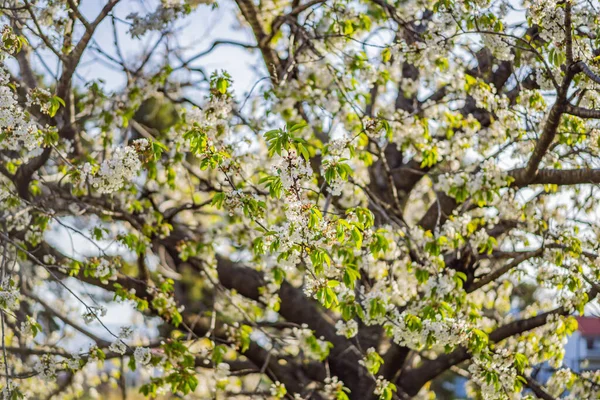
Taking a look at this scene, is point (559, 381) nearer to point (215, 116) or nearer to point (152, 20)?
point (215, 116)

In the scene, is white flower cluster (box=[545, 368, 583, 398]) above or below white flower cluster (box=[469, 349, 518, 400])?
above

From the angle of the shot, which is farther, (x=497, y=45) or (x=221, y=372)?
(x=221, y=372)

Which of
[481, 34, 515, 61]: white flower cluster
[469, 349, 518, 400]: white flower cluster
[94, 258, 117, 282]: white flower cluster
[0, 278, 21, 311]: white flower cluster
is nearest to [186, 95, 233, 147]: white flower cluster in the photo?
[94, 258, 117, 282]: white flower cluster

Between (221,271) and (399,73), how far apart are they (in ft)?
7.85

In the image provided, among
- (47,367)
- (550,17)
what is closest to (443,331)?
(550,17)

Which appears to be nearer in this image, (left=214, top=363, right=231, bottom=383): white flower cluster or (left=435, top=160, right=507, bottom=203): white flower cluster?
(left=435, top=160, right=507, bottom=203): white flower cluster

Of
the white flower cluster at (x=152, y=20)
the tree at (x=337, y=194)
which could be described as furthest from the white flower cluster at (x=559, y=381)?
the white flower cluster at (x=152, y=20)

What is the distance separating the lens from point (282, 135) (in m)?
2.91

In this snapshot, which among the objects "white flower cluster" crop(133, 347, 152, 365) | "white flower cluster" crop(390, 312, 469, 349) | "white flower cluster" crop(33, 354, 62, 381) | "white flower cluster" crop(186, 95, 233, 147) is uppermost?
"white flower cluster" crop(186, 95, 233, 147)

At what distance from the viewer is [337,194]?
321 centimetres

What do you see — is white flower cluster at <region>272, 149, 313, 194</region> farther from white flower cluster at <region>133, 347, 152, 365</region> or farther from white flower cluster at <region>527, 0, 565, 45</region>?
white flower cluster at <region>133, 347, 152, 365</region>

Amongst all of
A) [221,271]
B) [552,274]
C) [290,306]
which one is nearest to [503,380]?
[552,274]

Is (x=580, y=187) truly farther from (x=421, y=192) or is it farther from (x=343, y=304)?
(x=343, y=304)

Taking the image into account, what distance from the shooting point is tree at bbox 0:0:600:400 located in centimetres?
354
